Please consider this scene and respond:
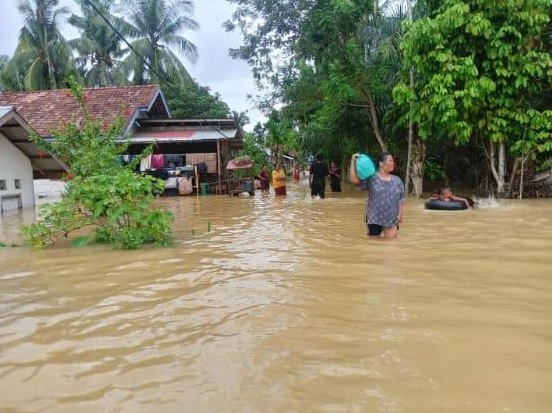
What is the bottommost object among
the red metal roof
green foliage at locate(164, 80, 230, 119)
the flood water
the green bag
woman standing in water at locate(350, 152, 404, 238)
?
the flood water

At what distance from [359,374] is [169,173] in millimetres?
17793

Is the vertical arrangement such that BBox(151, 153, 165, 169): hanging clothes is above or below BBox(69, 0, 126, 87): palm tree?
below

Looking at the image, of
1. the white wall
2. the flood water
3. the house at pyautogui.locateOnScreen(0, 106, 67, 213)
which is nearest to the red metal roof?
the house at pyautogui.locateOnScreen(0, 106, 67, 213)

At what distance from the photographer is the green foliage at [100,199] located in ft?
23.0

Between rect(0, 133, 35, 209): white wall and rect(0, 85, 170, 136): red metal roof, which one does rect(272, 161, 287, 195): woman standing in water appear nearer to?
rect(0, 85, 170, 136): red metal roof

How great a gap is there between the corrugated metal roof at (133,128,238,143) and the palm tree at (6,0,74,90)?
1000 cm

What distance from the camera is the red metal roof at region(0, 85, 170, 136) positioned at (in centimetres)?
1966

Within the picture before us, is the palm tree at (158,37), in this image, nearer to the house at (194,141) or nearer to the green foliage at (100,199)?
the house at (194,141)

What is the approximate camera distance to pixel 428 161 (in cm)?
1797

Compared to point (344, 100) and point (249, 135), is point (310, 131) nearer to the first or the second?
point (344, 100)

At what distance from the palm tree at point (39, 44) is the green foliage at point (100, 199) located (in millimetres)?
21896

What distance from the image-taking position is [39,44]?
1077 inches

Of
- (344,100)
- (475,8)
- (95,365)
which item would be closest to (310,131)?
(344,100)

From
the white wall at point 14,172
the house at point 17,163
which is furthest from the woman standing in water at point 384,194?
the white wall at point 14,172
